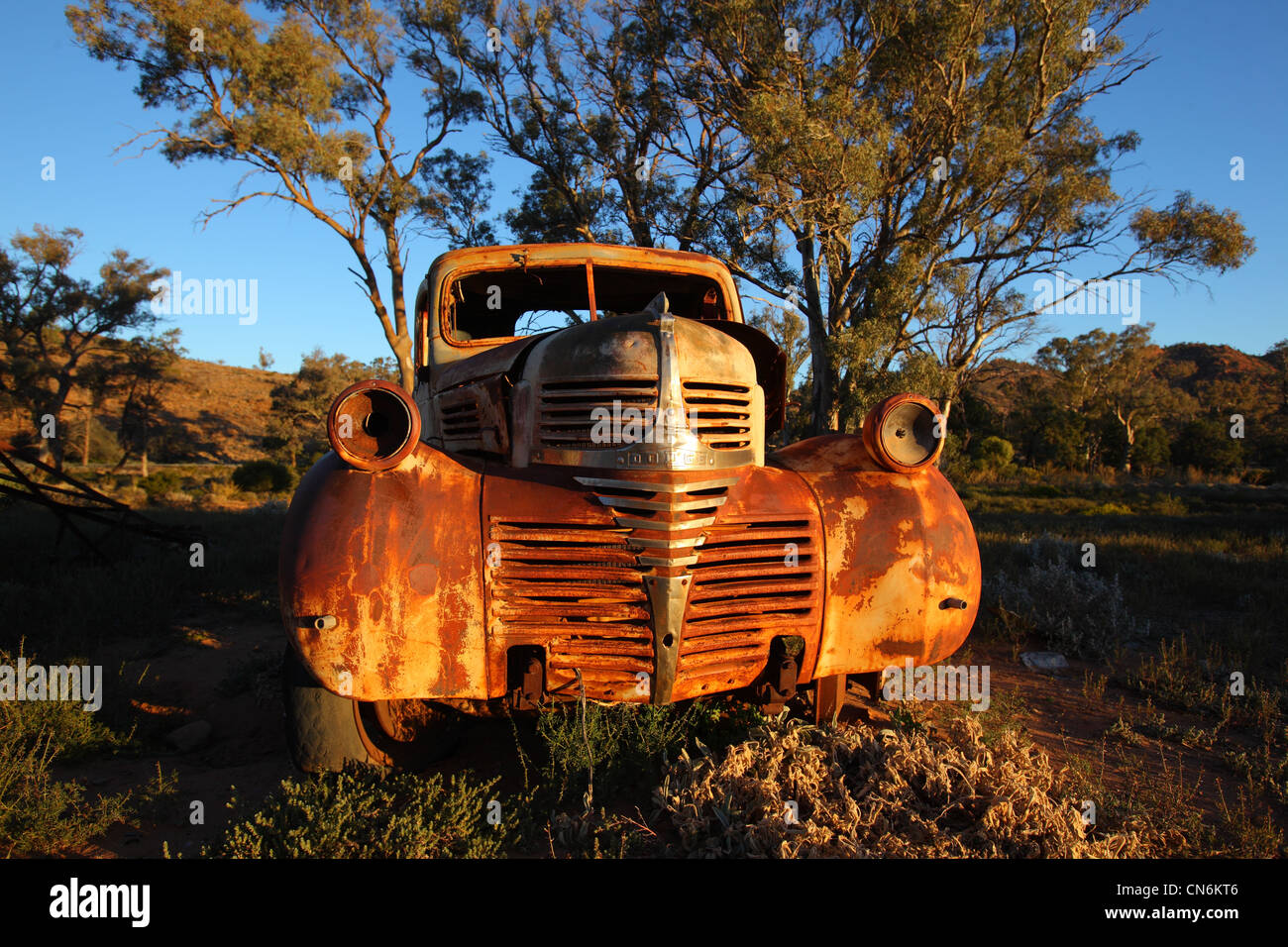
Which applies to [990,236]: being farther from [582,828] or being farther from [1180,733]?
[582,828]

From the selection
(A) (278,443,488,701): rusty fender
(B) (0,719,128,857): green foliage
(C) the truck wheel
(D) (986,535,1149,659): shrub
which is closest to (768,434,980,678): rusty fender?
(A) (278,443,488,701): rusty fender

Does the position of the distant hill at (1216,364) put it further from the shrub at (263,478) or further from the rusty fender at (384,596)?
the rusty fender at (384,596)

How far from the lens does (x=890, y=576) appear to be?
2.83 metres

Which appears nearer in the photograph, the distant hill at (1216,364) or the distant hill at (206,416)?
the distant hill at (206,416)

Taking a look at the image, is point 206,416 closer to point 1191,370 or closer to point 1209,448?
point 1209,448

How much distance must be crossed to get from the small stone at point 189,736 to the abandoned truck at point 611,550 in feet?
4.01

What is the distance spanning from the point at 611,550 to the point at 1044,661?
3702 millimetres

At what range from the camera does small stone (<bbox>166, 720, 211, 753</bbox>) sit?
3648mm

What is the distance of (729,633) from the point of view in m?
2.68

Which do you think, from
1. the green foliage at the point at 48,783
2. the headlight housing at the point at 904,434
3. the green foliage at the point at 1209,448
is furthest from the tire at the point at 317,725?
the green foliage at the point at 1209,448

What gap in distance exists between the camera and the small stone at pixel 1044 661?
4645 millimetres

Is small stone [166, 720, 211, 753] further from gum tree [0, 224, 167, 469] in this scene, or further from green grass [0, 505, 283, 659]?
gum tree [0, 224, 167, 469]

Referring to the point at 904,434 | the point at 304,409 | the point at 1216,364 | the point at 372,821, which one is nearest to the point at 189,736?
the point at 372,821

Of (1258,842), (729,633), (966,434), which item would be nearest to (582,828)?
(729,633)
